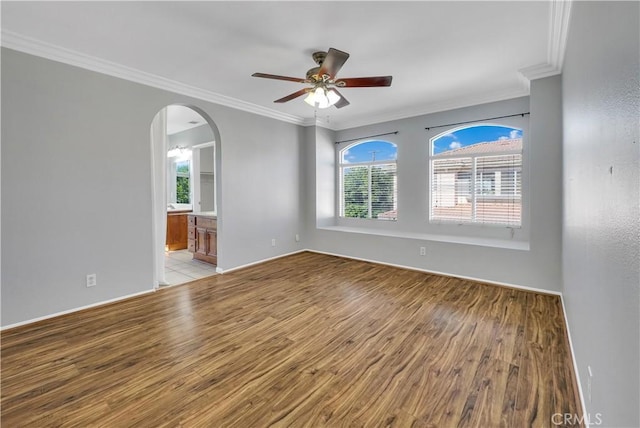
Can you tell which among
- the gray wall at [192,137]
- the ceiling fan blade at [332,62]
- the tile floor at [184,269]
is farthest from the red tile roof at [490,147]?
the gray wall at [192,137]

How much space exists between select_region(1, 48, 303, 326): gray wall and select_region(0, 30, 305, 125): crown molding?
0.20 ft

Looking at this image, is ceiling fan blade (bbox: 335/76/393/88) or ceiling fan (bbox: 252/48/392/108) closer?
ceiling fan (bbox: 252/48/392/108)

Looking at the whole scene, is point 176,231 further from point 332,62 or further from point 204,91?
point 332,62

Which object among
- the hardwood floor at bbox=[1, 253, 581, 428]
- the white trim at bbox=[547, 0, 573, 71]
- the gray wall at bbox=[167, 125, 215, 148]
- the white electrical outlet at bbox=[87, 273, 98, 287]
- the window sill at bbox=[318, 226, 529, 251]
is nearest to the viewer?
the hardwood floor at bbox=[1, 253, 581, 428]

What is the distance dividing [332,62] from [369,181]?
353 centimetres

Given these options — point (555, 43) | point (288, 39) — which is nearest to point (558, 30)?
point (555, 43)

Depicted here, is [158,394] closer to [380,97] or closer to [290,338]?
[290,338]

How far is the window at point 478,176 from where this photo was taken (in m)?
4.20

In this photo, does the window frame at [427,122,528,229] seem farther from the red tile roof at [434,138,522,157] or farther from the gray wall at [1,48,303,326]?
the gray wall at [1,48,303,326]

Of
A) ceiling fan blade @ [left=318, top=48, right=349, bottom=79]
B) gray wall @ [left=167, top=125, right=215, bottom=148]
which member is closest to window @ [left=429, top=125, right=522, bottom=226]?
ceiling fan blade @ [left=318, top=48, right=349, bottom=79]

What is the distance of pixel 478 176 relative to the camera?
14.7ft

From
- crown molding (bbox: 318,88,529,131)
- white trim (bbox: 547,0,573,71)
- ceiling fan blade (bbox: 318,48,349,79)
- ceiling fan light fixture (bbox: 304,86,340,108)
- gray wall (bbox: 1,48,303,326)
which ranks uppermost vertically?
crown molding (bbox: 318,88,529,131)

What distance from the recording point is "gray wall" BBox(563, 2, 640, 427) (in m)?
0.83

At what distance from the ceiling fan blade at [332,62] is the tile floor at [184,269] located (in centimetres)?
342
